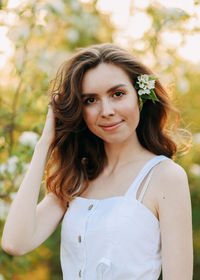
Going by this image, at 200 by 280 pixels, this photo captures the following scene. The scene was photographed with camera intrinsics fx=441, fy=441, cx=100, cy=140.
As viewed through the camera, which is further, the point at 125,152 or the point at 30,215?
the point at 125,152

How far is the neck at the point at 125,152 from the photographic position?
216 cm

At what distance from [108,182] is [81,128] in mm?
348

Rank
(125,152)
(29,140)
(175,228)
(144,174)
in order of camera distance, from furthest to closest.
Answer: (29,140)
(125,152)
(144,174)
(175,228)

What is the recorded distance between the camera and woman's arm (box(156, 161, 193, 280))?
1.78m

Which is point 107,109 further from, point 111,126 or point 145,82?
point 145,82

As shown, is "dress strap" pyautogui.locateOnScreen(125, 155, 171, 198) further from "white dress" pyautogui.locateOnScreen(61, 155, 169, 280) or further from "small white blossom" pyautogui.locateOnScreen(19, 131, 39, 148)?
"small white blossom" pyautogui.locateOnScreen(19, 131, 39, 148)

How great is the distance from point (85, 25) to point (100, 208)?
2.79m

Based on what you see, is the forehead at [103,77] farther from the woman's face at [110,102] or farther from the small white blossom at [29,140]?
the small white blossom at [29,140]

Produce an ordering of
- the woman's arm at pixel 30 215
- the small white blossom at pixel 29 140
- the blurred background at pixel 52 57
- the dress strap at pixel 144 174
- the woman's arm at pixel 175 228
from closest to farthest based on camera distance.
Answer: the woman's arm at pixel 175 228 → the dress strap at pixel 144 174 → the woman's arm at pixel 30 215 → the small white blossom at pixel 29 140 → the blurred background at pixel 52 57

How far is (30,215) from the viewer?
2059 millimetres

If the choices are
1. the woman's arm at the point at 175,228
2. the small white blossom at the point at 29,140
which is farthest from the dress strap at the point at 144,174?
the small white blossom at the point at 29,140

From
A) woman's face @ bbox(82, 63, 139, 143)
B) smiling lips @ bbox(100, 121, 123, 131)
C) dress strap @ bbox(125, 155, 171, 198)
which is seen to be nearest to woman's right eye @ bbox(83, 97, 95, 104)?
woman's face @ bbox(82, 63, 139, 143)

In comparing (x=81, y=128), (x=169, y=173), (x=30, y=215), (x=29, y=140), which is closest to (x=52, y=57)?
(x=29, y=140)

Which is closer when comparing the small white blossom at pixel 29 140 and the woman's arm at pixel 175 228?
the woman's arm at pixel 175 228
